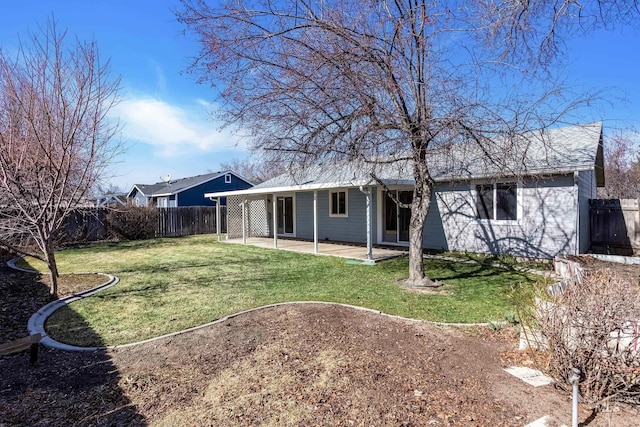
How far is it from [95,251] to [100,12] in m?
9.92

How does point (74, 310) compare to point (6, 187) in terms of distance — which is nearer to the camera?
point (6, 187)

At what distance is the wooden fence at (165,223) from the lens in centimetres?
1593

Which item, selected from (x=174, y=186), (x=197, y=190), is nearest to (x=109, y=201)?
(x=197, y=190)

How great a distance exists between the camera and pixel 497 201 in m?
10.3

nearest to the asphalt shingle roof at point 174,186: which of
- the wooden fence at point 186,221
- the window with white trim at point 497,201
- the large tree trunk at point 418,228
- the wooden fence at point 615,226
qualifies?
the wooden fence at point 186,221

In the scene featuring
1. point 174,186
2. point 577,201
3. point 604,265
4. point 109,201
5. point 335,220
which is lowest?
point 604,265

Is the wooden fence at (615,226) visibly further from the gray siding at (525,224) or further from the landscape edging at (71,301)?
the landscape edging at (71,301)

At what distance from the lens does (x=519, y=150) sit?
252 inches

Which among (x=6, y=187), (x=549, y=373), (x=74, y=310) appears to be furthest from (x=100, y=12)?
(x=549, y=373)

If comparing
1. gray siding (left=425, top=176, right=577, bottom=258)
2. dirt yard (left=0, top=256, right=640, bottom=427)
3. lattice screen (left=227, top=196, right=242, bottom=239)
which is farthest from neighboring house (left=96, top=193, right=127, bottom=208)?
gray siding (left=425, top=176, right=577, bottom=258)

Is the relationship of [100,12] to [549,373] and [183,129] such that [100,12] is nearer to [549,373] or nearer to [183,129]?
[183,129]

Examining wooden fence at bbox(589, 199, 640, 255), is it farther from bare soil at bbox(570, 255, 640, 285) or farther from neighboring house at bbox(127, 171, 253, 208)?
neighboring house at bbox(127, 171, 253, 208)

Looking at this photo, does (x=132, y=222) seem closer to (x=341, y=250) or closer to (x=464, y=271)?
(x=341, y=250)

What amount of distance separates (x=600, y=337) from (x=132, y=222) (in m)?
18.6
